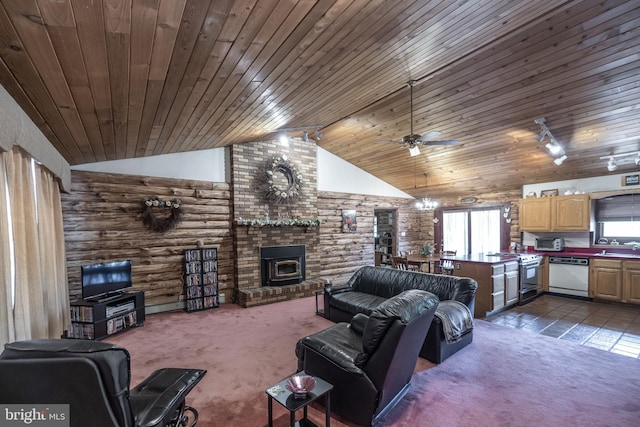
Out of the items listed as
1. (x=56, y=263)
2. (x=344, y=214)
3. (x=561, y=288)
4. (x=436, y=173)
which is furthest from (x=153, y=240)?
(x=561, y=288)

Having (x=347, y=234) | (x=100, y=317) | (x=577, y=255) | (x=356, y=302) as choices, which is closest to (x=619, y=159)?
(x=577, y=255)

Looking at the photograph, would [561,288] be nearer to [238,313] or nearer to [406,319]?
[406,319]

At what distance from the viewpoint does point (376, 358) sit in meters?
2.13

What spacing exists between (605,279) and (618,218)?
1.43 m

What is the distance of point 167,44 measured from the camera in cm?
193

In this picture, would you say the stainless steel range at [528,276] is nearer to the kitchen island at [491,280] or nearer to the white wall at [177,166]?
the kitchen island at [491,280]

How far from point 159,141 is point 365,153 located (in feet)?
15.0

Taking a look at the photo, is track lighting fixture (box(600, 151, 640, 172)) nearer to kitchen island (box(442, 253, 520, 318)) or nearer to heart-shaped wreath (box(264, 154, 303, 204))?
kitchen island (box(442, 253, 520, 318))

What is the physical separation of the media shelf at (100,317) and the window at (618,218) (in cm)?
919

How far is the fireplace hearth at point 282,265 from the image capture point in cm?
614

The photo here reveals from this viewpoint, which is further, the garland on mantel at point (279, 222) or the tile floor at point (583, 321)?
the garland on mantel at point (279, 222)

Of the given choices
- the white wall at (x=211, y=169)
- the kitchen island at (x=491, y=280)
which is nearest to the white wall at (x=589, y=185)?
the kitchen island at (x=491, y=280)

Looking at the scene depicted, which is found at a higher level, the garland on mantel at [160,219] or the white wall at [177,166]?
the white wall at [177,166]

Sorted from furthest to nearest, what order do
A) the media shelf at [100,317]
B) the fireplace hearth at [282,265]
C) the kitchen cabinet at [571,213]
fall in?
the fireplace hearth at [282,265], the kitchen cabinet at [571,213], the media shelf at [100,317]
